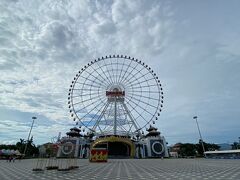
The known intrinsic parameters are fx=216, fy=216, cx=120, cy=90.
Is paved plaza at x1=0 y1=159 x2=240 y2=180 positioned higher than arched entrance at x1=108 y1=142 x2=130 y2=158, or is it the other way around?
arched entrance at x1=108 y1=142 x2=130 y2=158

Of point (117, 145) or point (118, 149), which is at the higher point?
point (117, 145)

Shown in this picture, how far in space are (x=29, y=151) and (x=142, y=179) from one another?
8953 cm

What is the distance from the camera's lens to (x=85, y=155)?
254 ft

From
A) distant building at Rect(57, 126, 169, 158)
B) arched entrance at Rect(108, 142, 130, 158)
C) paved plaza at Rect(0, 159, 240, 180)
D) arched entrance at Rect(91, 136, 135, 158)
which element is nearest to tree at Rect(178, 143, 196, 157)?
distant building at Rect(57, 126, 169, 158)

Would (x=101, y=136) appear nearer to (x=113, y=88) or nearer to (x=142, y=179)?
(x=113, y=88)

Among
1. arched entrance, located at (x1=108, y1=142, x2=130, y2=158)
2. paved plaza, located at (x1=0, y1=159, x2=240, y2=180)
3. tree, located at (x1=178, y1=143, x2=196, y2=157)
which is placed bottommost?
paved plaza, located at (x1=0, y1=159, x2=240, y2=180)

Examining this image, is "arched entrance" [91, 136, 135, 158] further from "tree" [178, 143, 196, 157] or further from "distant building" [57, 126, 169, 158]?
"tree" [178, 143, 196, 157]

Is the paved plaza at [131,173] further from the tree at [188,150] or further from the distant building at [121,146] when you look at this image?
the tree at [188,150]

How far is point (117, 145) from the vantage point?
7469cm

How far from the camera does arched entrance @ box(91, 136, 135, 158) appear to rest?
67.9 m

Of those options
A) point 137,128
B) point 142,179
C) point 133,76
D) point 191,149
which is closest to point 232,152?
point 137,128

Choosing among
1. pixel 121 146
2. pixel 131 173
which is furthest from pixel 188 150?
pixel 131 173

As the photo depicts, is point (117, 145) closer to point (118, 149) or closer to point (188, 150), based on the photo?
point (118, 149)

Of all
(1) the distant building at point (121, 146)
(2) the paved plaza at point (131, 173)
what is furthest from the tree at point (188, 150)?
(2) the paved plaza at point (131, 173)
